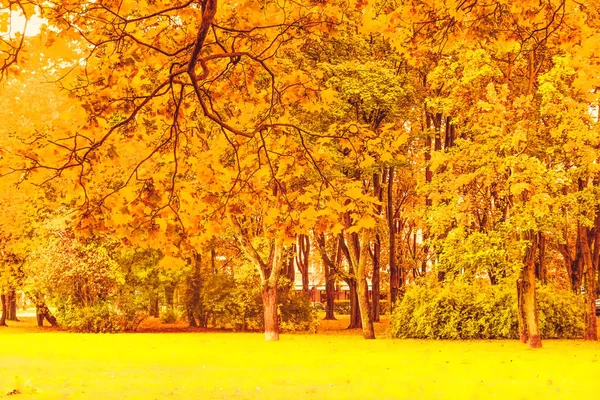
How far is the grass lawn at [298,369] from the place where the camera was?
1302cm

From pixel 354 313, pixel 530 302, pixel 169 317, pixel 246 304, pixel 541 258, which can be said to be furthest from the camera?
pixel 169 317

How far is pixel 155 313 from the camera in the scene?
40188 mm

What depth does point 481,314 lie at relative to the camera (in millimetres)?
26531

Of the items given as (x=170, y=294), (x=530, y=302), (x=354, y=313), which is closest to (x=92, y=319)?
(x=170, y=294)

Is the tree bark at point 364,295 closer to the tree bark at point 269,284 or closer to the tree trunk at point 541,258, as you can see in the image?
the tree bark at point 269,284

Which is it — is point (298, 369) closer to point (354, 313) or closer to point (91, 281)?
point (91, 281)

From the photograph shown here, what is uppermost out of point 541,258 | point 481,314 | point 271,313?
point 541,258

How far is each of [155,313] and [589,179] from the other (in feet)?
82.7

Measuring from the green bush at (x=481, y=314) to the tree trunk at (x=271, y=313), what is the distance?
17.1 feet

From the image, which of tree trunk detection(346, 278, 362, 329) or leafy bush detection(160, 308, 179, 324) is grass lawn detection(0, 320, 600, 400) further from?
leafy bush detection(160, 308, 179, 324)

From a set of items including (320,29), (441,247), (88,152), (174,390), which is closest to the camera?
(88,152)

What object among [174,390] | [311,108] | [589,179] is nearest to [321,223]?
[311,108]

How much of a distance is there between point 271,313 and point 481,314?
797cm

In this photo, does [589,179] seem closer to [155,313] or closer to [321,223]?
[321,223]
